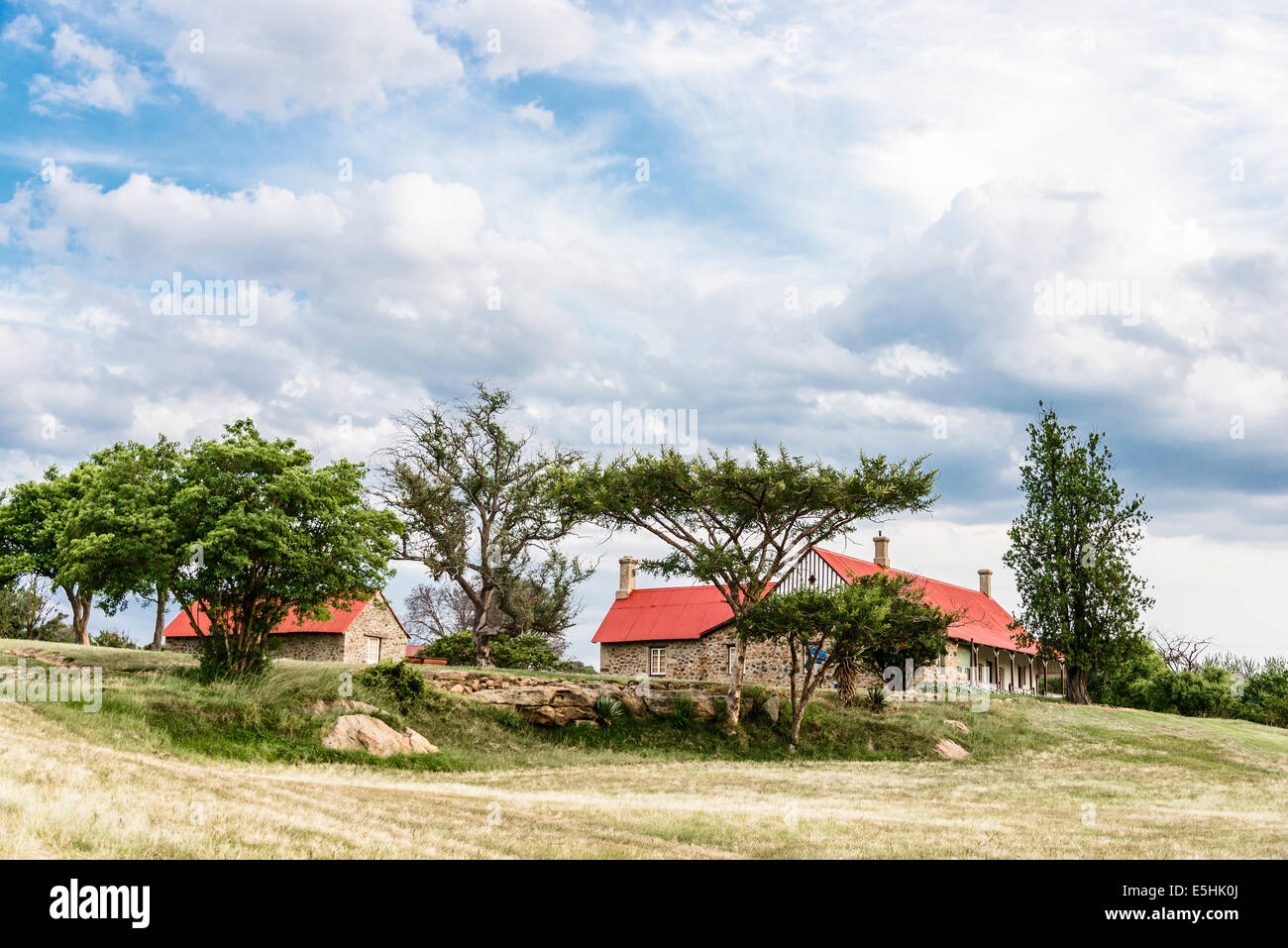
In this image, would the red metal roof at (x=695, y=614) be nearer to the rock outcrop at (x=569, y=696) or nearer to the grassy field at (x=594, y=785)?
the grassy field at (x=594, y=785)

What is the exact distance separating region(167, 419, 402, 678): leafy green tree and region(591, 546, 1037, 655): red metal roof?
2471 centimetres

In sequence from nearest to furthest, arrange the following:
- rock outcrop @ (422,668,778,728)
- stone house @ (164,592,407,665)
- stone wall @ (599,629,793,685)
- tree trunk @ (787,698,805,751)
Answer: rock outcrop @ (422,668,778,728) → tree trunk @ (787,698,805,751) → stone wall @ (599,629,793,685) → stone house @ (164,592,407,665)

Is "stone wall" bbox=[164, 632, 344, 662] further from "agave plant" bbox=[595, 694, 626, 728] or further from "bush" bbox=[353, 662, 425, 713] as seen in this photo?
"agave plant" bbox=[595, 694, 626, 728]

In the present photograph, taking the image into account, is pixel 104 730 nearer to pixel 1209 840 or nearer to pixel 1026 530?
pixel 1209 840

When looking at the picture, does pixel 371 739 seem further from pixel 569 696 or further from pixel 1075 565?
pixel 1075 565

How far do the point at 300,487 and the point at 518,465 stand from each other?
65.0 ft

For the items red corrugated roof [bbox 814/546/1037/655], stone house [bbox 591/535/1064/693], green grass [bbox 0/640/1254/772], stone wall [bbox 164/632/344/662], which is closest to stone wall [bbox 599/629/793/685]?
stone house [bbox 591/535/1064/693]

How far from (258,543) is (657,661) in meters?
29.6

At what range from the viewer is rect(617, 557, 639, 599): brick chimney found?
55375mm

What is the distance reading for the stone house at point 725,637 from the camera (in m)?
45.7

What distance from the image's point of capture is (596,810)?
14.6m

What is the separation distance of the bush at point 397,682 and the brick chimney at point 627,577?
2970 centimetres

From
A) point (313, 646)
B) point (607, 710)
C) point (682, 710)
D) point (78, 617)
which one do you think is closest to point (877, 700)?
point (682, 710)

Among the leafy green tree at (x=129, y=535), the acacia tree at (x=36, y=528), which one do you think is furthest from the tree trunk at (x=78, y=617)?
the leafy green tree at (x=129, y=535)
